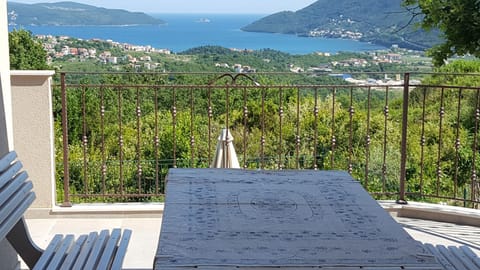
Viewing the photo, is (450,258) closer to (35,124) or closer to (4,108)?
(4,108)

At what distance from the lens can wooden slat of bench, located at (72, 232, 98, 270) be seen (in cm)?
245

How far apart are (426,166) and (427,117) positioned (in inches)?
120

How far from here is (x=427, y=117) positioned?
40.0ft

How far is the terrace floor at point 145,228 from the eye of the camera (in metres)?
4.03

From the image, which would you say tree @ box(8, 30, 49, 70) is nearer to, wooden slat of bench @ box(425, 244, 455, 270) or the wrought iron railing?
the wrought iron railing

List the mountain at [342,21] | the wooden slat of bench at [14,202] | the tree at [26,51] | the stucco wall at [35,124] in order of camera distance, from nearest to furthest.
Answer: the wooden slat of bench at [14,202] → the stucco wall at [35,124] → the mountain at [342,21] → the tree at [26,51]

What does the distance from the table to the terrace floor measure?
142 cm

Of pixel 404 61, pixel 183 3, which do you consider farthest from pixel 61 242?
pixel 183 3

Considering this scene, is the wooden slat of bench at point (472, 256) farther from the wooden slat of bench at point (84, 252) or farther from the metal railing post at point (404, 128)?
the metal railing post at point (404, 128)

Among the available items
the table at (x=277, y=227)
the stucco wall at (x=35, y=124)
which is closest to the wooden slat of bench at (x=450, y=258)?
the table at (x=277, y=227)

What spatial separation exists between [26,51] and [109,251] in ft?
49.8

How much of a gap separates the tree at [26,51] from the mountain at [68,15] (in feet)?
A: 36.9

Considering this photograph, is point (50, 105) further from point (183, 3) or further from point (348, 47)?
point (183, 3)

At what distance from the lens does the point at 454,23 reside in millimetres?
3830
